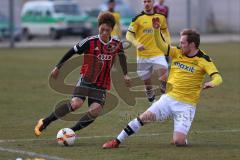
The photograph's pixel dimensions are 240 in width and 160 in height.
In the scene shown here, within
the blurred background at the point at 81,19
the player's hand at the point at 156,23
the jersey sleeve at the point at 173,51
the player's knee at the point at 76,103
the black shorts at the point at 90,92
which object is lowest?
the blurred background at the point at 81,19

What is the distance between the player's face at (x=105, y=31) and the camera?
34.6ft

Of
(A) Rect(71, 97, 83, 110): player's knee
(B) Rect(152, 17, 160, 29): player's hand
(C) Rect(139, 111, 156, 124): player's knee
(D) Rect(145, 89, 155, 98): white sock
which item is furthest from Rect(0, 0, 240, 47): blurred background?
(C) Rect(139, 111, 156, 124): player's knee

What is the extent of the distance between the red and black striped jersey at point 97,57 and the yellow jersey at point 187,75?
2.86 feet

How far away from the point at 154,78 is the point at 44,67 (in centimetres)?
1025

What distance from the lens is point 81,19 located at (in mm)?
44719

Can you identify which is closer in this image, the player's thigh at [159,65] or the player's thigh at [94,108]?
the player's thigh at [94,108]

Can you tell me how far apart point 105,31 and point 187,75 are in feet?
4.22

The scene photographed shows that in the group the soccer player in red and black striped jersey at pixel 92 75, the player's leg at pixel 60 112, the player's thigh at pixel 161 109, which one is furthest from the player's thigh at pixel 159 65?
the player's thigh at pixel 161 109

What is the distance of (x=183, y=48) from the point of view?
10.3 m

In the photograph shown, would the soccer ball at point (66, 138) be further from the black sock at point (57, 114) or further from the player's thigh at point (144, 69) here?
the player's thigh at point (144, 69)

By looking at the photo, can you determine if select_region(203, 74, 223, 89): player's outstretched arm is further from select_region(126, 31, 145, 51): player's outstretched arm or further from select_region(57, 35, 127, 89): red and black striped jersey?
select_region(126, 31, 145, 51): player's outstretched arm

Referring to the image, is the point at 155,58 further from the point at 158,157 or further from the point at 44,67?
the point at 44,67

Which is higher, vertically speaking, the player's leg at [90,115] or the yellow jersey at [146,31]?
the yellow jersey at [146,31]

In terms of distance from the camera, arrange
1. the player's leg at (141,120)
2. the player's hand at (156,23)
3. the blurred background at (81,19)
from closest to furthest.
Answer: the player's leg at (141,120) → the player's hand at (156,23) → the blurred background at (81,19)
